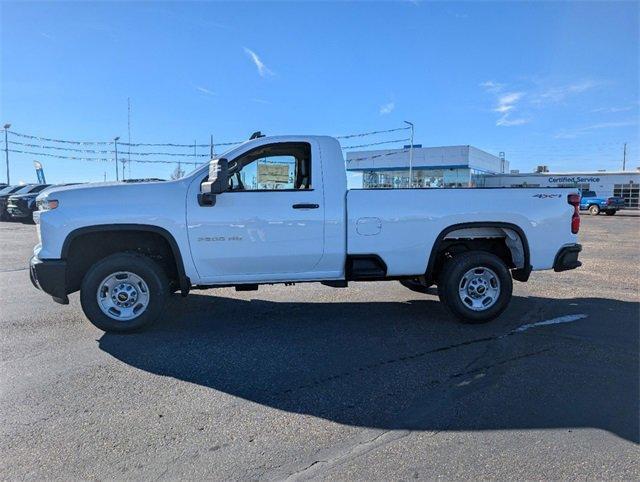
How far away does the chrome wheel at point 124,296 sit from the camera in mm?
5340

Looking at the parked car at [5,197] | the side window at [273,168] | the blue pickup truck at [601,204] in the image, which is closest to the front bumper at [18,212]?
the parked car at [5,197]

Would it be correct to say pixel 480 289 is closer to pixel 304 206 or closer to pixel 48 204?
pixel 304 206

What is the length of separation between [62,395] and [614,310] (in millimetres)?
6539

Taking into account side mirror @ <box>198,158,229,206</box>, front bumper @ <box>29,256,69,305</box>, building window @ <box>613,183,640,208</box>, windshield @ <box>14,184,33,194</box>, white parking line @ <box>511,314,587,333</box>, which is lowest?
white parking line @ <box>511,314,587,333</box>

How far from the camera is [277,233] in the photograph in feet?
17.9

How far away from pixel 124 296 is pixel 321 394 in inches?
106

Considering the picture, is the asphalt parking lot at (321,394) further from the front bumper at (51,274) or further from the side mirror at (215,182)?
the side mirror at (215,182)

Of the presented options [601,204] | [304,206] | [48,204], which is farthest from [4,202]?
[601,204]

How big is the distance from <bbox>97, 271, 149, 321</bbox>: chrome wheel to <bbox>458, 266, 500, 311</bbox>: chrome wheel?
366 cm

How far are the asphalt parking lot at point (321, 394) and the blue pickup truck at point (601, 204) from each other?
113ft

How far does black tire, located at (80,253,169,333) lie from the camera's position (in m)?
5.22

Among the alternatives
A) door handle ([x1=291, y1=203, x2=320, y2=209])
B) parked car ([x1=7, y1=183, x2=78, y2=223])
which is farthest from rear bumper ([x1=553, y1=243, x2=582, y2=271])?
parked car ([x1=7, y1=183, x2=78, y2=223])

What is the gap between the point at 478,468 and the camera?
289 cm

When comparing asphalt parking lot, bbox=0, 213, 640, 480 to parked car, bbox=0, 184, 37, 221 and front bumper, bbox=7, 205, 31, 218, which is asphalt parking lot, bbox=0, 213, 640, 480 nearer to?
front bumper, bbox=7, 205, 31, 218
